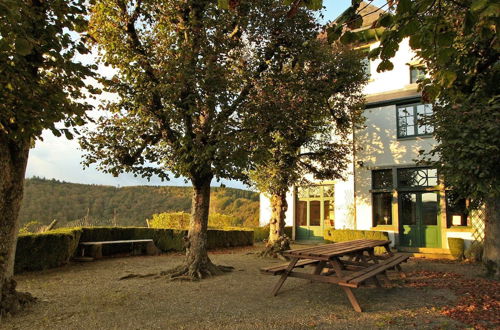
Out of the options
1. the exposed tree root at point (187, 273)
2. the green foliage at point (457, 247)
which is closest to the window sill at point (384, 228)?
the green foliage at point (457, 247)

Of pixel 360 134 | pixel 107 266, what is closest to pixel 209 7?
pixel 107 266

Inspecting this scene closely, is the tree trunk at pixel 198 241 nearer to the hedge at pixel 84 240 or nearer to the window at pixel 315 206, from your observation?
the hedge at pixel 84 240

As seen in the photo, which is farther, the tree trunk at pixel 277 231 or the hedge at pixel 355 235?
the hedge at pixel 355 235

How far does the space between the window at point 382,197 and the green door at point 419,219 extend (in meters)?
0.56

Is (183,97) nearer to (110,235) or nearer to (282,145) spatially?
(282,145)

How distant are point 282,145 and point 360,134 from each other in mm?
7048

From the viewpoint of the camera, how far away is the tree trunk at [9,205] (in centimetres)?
496

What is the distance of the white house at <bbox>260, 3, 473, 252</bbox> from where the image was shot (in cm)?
1463

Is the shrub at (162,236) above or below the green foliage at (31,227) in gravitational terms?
below

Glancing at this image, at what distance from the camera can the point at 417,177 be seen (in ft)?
50.2

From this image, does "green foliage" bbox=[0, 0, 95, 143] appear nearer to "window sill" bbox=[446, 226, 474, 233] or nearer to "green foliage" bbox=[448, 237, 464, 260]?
"green foliage" bbox=[448, 237, 464, 260]

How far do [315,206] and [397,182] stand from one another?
476 centimetres

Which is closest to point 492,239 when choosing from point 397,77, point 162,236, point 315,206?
point 397,77

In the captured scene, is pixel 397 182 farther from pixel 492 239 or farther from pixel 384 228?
pixel 492 239
